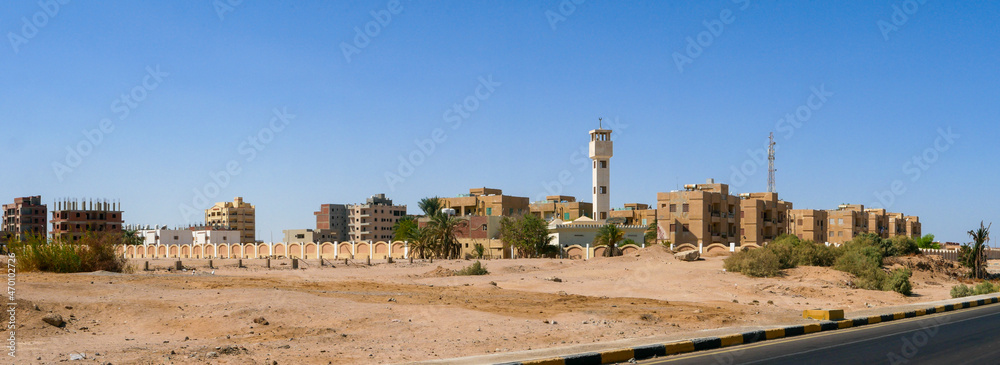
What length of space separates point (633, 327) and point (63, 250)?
21.8 m

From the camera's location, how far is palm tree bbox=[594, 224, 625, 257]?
53531mm

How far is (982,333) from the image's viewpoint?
14.5 m

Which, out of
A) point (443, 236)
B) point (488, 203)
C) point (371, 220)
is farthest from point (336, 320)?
point (371, 220)

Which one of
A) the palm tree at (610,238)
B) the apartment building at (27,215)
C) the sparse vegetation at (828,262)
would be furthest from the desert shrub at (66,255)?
the apartment building at (27,215)

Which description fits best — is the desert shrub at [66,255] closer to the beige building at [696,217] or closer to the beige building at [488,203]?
the beige building at [696,217]

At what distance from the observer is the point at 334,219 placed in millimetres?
156250

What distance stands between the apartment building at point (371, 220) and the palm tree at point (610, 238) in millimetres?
96461

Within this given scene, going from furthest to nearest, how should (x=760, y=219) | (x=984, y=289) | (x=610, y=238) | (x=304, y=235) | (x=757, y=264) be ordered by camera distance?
(x=304, y=235) < (x=760, y=219) < (x=610, y=238) < (x=757, y=264) < (x=984, y=289)

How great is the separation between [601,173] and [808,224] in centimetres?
4295

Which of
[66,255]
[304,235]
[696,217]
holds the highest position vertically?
[696,217]

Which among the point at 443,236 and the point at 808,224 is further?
the point at 808,224

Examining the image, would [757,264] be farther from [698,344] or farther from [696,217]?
[696,217]

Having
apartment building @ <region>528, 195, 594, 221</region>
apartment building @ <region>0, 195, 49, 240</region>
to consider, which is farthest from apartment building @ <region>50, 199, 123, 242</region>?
apartment building @ <region>528, 195, 594, 221</region>

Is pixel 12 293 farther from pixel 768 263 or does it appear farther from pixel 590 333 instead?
pixel 768 263
